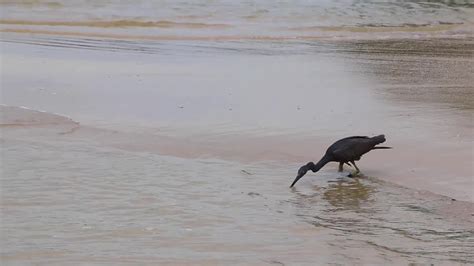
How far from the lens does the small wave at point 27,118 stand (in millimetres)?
9461

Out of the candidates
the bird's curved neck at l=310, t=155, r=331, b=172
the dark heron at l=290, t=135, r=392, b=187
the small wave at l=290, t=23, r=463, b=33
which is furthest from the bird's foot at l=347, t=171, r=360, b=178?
the small wave at l=290, t=23, r=463, b=33

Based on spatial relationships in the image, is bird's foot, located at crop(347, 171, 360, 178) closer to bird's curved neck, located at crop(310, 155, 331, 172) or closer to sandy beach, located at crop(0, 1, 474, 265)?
sandy beach, located at crop(0, 1, 474, 265)

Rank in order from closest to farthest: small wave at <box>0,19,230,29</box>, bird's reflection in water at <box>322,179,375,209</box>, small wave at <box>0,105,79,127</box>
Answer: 1. bird's reflection in water at <box>322,179,375,209</box>
2. small wave at <box>0,105,79,127</box>
3. small wave at <box>0,19,230,29</box>

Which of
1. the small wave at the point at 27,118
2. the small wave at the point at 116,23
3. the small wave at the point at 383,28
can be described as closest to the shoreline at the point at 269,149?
the small wave at the point at 27,118

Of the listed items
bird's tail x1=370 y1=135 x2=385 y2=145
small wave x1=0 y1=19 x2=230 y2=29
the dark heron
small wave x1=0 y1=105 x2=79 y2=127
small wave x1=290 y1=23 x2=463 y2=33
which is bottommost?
small wave x1=0 y1=19 x2=230 y2=29

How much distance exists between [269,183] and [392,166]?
45.8 inches

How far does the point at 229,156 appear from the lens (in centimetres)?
817

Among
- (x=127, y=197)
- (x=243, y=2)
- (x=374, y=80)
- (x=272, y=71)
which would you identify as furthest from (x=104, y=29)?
(x=127, y=197)

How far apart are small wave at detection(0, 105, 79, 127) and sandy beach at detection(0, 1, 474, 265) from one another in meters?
0.02

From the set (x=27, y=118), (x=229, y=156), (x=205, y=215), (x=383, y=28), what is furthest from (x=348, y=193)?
(x=383, y=28)

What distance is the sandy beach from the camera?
217 inches

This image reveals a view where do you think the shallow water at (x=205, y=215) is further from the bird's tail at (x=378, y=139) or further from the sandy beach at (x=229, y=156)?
the bird's tail at (x=378, y=139)

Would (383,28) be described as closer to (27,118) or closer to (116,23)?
(116,23)

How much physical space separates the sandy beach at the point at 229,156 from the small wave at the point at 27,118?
0.02 metres
